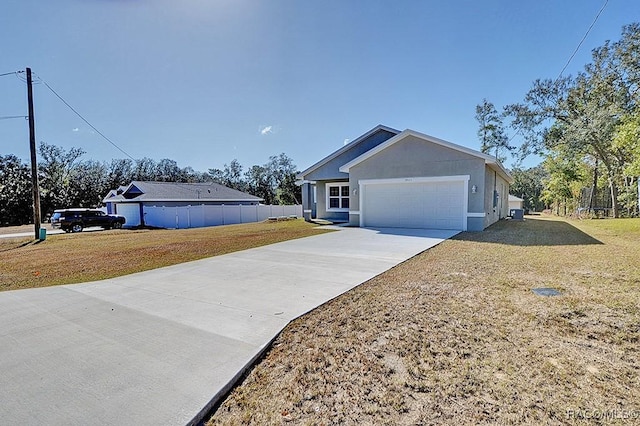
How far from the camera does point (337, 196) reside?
20875mm

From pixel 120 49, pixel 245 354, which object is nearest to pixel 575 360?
pixel 245 354

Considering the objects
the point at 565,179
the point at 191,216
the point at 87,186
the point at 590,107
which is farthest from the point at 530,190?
the point at 87,186

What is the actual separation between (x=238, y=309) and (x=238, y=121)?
2415 centimetres

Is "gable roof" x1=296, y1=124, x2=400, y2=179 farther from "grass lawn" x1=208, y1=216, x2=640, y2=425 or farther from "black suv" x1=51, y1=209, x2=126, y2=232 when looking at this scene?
"black suv" x1=51, y1=209, x2=126, y2=232

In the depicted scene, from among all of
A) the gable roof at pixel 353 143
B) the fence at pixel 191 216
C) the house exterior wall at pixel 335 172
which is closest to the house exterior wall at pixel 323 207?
the house exterior wall at pixel 335 172

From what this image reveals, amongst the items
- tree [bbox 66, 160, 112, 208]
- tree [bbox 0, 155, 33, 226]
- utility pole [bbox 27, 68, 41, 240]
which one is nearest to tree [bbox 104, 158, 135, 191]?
tree [bbox 66, 160, 112, 208]

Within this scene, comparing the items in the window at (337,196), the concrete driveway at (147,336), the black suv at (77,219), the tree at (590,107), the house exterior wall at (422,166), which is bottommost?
the concrete driveway at (147,336)

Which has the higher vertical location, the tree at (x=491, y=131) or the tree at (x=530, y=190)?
the tree at (x=491, y=131)

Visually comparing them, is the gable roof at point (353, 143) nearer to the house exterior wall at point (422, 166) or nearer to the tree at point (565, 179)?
the house exterior wall at point (422, 166)

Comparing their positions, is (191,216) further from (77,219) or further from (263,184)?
(263,184)

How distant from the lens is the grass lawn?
2303 millimetres

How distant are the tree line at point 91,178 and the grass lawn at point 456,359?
42.6 meters

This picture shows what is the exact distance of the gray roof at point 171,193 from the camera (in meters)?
26.6

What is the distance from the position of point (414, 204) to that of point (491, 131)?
27998 millimetres
